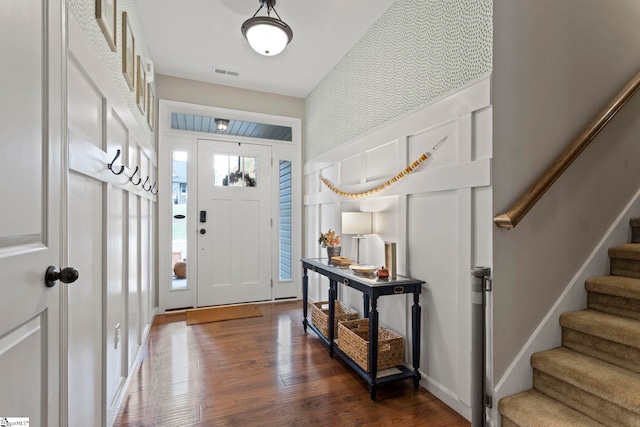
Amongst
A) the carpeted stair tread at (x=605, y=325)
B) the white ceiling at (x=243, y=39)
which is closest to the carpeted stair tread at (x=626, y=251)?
the carpeted stair tread at (x=605, y=325)

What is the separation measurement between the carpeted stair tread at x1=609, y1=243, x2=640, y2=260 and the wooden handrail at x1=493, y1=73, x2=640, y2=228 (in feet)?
2.41

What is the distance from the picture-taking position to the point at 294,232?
167 inches

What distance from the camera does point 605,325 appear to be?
5.24 ft

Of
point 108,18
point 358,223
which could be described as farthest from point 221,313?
point 108,18

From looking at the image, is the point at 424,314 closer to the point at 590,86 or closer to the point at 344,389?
the point at 344,389

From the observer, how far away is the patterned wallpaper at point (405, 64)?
1774mm

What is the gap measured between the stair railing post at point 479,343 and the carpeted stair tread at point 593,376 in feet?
1.20

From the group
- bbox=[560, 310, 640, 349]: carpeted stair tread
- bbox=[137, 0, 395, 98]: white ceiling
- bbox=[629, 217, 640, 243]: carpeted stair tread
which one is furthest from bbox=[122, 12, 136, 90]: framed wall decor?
bbox=[629, 217, 640, 243]: carpeted stair tread

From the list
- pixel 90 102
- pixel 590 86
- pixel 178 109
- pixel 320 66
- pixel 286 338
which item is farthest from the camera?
pixel 178 109

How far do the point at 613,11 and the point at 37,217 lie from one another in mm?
3225

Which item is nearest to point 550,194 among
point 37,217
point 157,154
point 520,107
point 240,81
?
point 520,107

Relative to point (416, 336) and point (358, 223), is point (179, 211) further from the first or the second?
point (416, 336)

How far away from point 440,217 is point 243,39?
96.2 inches

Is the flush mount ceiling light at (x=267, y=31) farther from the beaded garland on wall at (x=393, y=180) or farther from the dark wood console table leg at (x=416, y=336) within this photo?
the dark wood console table leg at (x=416, y=336)
